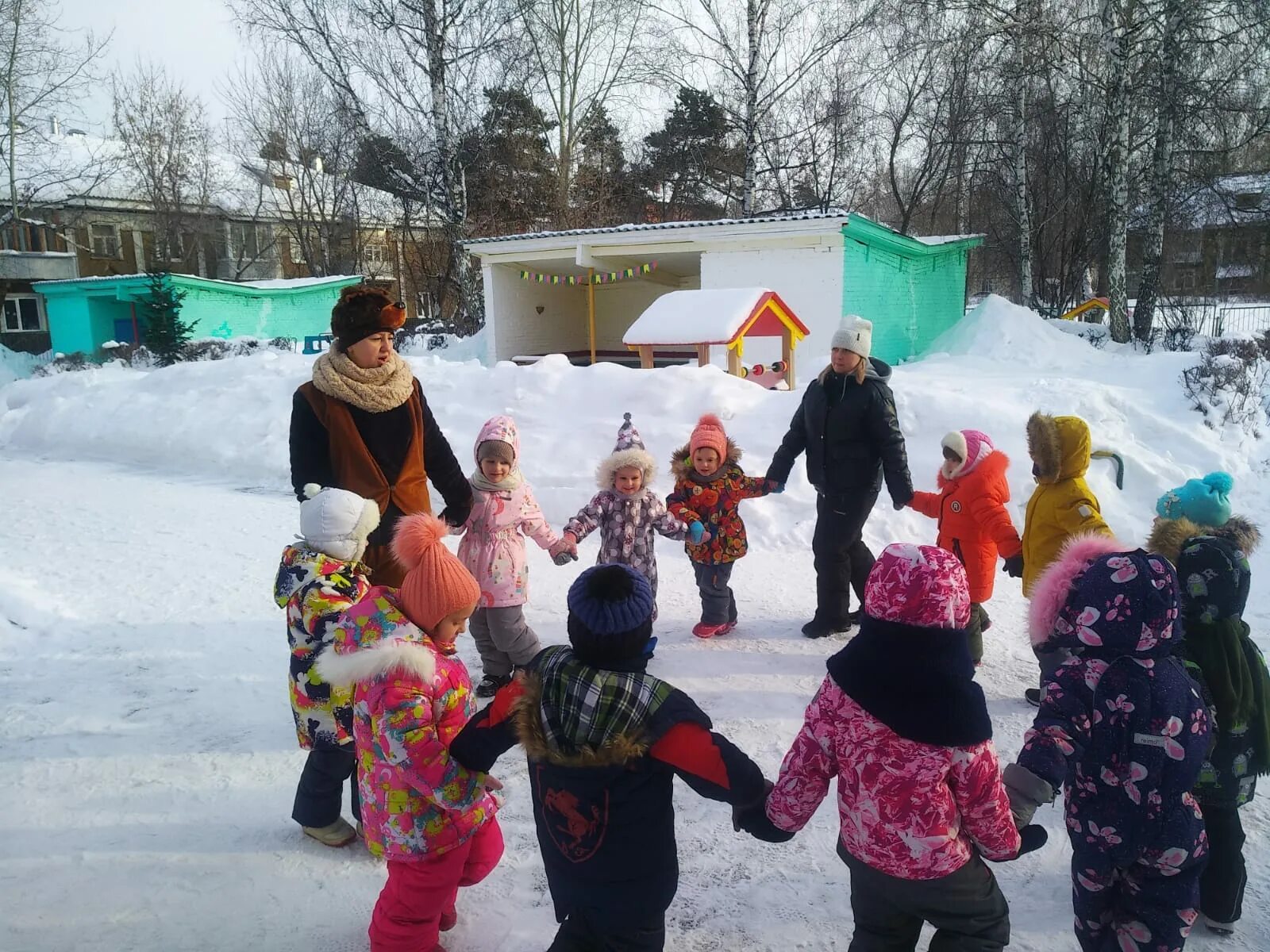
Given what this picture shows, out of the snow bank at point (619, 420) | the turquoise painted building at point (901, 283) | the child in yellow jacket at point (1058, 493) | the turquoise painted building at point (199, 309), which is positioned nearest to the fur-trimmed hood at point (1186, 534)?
the child in yellow jacket at point (1058, 493)

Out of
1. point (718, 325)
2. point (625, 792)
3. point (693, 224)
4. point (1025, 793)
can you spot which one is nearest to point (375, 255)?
point (693, 224)

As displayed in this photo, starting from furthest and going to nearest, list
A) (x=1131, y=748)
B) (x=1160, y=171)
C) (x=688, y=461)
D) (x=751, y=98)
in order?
(x=751, y=98), (x=1160, y=171), (x=688, y=461), (x=1131, y=748)

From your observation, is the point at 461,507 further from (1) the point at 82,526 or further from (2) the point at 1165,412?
→ (2) the point at 1165,412

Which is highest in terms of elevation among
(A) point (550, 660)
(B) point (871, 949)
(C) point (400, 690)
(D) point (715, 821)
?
(A) point (550, 660)

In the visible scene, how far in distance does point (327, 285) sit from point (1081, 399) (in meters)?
23.9

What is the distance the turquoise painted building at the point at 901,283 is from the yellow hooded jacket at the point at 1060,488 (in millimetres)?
10453

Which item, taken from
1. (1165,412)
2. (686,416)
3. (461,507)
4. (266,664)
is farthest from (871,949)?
(1165,412)

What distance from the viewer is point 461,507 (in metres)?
3.43

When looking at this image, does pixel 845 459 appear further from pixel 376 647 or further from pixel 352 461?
pixel 376 647

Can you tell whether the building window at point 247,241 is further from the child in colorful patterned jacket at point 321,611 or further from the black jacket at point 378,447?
the child in colorful patterned jacket at point 321,611

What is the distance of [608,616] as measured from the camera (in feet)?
5.74

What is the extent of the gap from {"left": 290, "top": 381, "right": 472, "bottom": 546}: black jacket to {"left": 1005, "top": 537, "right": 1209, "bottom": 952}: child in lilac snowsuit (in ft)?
7.45

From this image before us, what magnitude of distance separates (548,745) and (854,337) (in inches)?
123

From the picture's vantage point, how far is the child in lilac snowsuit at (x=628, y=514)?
4.04 meters
